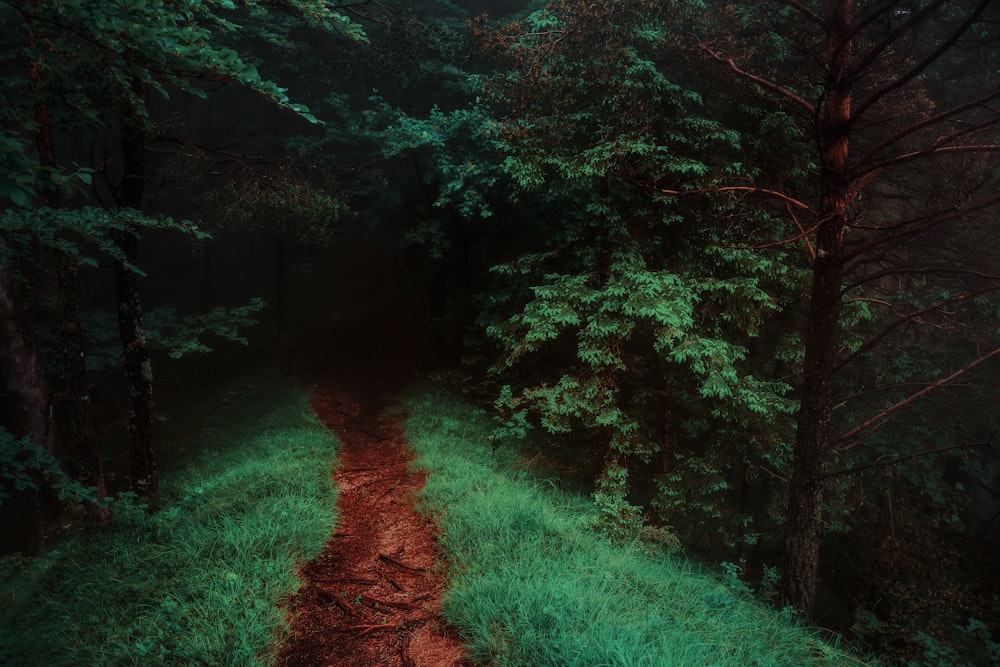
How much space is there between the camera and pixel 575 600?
3664mm

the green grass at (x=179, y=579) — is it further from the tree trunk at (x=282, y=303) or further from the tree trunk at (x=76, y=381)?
the tree trunk at (x=282, y=303)

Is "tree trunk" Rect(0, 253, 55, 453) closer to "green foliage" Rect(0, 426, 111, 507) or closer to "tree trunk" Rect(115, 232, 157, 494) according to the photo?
"tree trunk" Rect(115, 232, 157, 494)

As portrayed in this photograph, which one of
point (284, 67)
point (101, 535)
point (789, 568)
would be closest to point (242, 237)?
point (284, 67)

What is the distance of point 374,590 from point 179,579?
64.2 inches

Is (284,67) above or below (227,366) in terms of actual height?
above

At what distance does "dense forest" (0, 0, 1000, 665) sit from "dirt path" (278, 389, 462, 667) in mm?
1942

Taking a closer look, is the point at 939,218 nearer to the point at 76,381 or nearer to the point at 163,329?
the point at 76,381

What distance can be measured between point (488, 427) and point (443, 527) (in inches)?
165

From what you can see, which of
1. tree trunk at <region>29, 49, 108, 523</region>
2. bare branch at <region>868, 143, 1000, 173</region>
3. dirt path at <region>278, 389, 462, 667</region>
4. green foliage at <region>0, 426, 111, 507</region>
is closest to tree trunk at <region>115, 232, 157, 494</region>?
tree trunk at <region>29, 49, 108, 523</region>

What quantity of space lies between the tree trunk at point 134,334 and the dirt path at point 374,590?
269cm

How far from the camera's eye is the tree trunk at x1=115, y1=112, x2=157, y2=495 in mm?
6543

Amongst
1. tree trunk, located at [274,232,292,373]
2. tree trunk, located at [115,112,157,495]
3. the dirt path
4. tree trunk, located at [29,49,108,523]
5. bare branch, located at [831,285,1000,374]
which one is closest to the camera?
the dirt path

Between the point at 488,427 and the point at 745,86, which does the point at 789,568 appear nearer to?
the point at 488,427

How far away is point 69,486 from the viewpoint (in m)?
3.08
